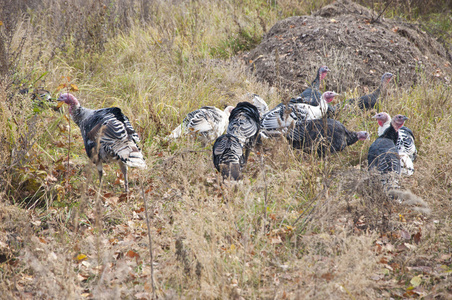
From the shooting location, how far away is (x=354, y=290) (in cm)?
262

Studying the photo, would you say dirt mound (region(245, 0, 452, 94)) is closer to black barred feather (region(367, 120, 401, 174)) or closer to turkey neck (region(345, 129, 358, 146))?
turkey neck (region(345, 129, 358, 146))

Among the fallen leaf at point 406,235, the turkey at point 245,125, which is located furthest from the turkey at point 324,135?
the fallen leaf at point 406,235

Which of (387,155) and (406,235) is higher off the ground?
(387,155)

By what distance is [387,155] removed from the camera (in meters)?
4.61

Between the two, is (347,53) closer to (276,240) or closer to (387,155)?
(387,155)

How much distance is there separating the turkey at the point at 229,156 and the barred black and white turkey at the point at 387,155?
1458 millimetres

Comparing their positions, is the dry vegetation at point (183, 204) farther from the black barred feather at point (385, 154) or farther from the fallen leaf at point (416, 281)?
the black barred feather at point (385, 154)

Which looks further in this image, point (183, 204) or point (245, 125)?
point (245, 125)

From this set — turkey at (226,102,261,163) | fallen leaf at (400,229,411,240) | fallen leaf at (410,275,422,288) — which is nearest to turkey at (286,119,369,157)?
turkey at (226,102,261,163)

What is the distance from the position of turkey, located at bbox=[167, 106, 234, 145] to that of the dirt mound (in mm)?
2116

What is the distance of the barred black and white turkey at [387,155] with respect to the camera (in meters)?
4.05

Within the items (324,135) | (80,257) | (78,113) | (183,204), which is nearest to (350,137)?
(324,135)

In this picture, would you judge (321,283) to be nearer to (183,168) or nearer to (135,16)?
(183,168)

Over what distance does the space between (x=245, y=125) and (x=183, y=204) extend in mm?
1663
